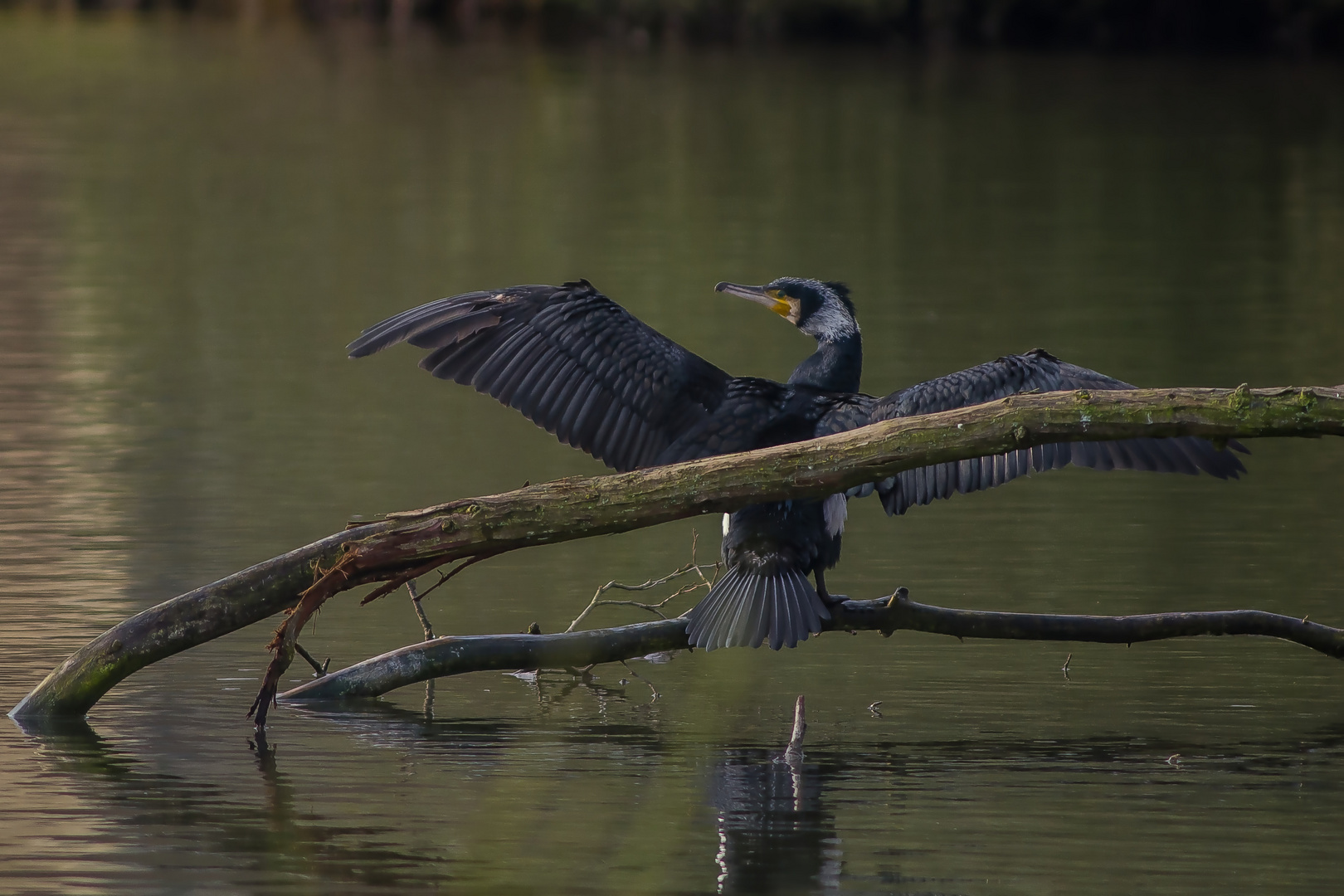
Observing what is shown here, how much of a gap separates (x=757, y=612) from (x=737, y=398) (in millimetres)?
694

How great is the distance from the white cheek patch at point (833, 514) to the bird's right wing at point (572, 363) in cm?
47

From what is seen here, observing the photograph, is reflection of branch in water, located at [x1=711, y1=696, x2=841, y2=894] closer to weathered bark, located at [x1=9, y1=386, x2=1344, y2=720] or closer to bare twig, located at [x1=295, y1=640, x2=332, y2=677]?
weathered bark, located at [x1=9, y1=386, x2=1344, y2=720]

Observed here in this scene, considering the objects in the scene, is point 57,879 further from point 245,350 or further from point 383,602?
point 245,350

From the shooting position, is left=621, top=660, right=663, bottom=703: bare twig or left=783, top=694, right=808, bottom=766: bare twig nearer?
left=783, top=694, right=808, bottom=766: bare twig

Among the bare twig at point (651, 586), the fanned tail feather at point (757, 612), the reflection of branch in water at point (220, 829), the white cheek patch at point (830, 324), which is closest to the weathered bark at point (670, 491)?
the reflection of branch in water at point (220, 829)

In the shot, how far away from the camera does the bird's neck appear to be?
6352mm

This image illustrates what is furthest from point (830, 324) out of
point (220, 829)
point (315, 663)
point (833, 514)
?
point (220, 829)

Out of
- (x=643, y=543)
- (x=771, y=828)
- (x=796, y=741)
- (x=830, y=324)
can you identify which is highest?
(x=830, y=324)

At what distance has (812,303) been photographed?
6547 millimetres

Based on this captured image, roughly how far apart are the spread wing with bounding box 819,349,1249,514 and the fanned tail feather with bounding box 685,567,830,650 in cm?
34

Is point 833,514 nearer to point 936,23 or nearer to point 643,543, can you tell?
point 643,543

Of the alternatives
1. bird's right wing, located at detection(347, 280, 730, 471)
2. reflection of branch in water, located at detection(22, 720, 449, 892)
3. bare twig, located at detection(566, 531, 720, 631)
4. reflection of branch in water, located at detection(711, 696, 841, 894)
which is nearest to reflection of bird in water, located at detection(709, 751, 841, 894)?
reflection of branch in water, located at detection(711, 696, 841, 894)

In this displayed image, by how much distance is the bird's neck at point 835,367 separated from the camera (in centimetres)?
635

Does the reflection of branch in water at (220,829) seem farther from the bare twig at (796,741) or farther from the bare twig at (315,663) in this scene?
the bare twig at (796,741)
